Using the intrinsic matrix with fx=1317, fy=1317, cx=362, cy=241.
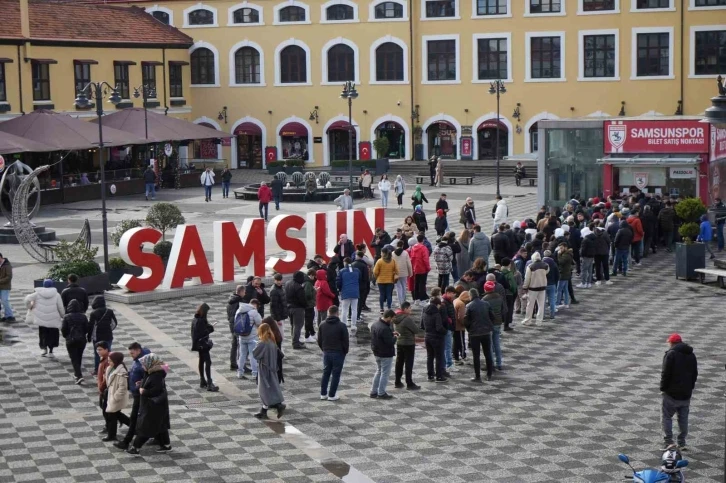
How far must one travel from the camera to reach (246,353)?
21.4 metres

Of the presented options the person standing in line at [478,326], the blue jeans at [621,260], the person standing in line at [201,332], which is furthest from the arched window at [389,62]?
the person standing in line at [201,332]

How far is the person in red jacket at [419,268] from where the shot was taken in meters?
27.0

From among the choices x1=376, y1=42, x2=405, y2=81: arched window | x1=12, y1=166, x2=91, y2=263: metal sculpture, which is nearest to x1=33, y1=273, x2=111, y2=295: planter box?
x1=12, y1=166, x2=91, y2=263: metal sculpture

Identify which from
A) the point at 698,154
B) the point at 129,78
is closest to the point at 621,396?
the point at 698,154

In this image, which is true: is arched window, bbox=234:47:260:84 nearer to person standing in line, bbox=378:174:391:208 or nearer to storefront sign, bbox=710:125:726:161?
person standing in line, bbox=378:174:391:208

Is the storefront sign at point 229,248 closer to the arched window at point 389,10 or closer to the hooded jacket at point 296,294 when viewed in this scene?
the hooded jacket at point 296,294

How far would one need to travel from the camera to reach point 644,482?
13281 mm

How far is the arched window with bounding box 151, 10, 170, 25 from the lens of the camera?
220ft

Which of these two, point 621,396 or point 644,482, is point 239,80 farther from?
point 644,482

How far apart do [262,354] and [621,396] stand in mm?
5685

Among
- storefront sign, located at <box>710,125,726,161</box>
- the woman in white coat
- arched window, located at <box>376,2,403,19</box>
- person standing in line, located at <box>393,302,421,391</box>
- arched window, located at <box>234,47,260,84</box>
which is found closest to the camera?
person standing in line, located at <box>393,302,421,391</box>

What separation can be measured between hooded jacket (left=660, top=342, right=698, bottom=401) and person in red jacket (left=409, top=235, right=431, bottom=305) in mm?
10379

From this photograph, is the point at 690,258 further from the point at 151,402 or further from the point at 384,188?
the point at 151,402

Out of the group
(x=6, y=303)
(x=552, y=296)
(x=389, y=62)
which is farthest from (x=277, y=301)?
(x=389, y=62)
